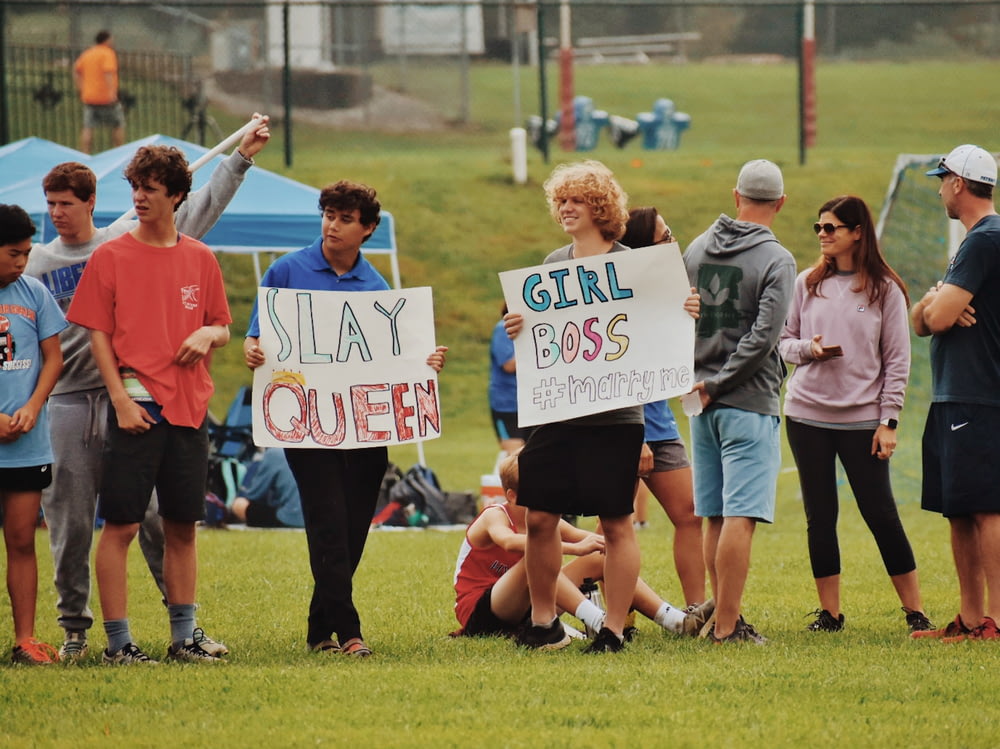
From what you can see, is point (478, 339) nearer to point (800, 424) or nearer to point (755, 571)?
point (755, 571)

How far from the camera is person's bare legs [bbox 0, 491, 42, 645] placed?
6266 mm

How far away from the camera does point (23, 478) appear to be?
20.5 feet

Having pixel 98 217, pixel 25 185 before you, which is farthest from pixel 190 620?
pixel 25 185

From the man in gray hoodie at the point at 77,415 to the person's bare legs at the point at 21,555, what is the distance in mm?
159

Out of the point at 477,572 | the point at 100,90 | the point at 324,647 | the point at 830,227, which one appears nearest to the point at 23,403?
the point at 324,647

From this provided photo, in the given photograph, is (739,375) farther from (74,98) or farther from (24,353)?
(74,98)

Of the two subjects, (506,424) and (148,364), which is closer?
(148,364)

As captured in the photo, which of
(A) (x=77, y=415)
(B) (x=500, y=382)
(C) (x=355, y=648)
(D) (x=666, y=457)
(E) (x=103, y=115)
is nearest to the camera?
(C) (x=355, y=648)

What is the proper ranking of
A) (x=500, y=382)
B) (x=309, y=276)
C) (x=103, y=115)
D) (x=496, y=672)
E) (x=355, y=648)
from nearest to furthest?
(x=496, y=672) < (x=355, y=648) < (x=309, y=276) < (x=500, y=382) < (x=103, y=115)

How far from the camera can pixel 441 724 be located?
502 centimetres

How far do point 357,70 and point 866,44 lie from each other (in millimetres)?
12990

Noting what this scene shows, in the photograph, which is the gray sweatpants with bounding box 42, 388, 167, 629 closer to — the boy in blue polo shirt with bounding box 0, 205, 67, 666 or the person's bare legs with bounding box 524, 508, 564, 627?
the boy in blue polo shirt with bounding box 0, 205, 67, 666

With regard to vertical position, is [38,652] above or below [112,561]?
below

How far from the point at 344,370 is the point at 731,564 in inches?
73.2
